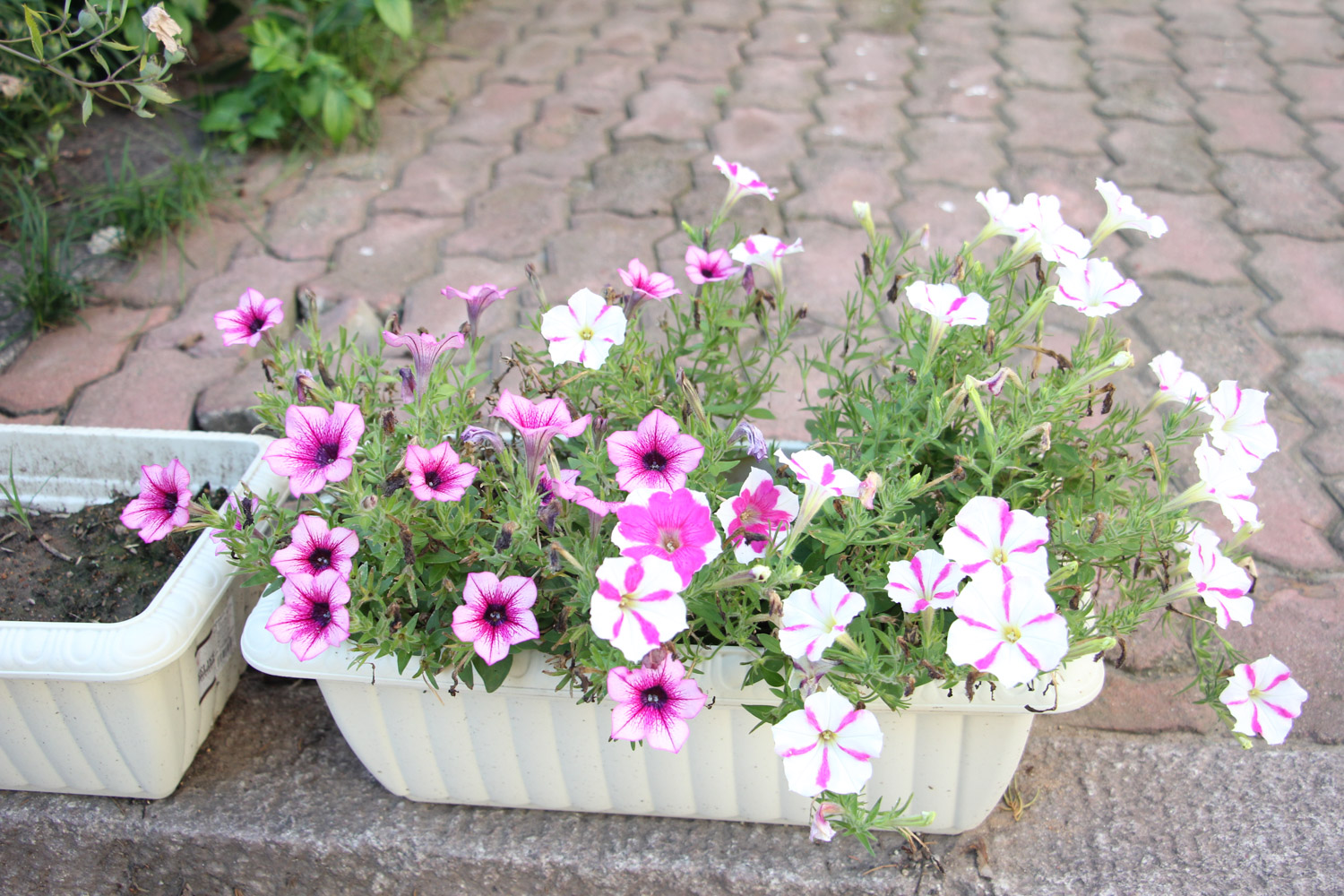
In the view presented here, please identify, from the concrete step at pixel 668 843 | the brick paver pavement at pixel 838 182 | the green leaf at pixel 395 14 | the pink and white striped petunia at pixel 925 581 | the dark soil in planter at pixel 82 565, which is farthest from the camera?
the green leaf at pixel 395 14

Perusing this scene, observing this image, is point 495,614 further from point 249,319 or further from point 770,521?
point 249,319

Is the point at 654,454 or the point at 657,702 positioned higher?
the point at 654,454

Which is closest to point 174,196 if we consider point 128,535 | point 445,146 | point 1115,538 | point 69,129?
point 69,129

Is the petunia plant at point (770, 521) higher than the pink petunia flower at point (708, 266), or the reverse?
the pink petunia flower at point (708, 266)

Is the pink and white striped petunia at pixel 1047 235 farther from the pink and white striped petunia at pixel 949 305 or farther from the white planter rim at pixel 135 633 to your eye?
the white planter rim at pixel 135 633

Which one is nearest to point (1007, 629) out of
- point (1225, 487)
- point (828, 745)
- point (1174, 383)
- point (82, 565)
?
point (828, 745)

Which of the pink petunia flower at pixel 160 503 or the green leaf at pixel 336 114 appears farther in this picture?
the green leaf at pixel 336 114

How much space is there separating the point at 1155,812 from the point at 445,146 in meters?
2.65

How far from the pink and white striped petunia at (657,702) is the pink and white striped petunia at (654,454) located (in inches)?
7.6

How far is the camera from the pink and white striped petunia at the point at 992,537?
3.58ft

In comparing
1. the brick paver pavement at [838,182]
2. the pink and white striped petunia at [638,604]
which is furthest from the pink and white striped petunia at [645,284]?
the brick paver pavement at [838,182]

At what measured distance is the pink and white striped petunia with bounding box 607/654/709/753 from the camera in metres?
1.09

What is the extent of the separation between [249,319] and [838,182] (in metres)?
2.09

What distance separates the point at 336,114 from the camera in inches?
121
